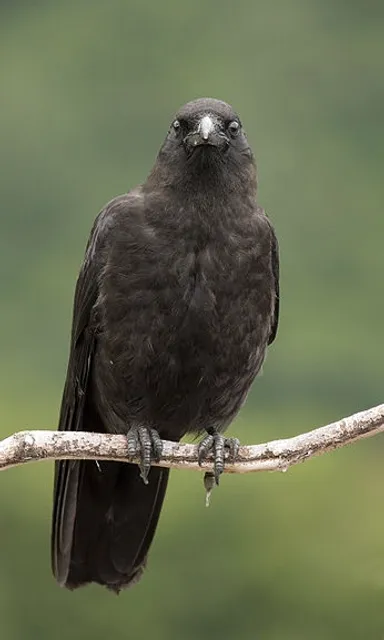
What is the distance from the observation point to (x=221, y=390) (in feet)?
14.6

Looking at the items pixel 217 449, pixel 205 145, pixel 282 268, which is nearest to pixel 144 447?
pixel 217 449

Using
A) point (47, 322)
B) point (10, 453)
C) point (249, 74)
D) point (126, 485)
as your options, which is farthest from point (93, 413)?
point (249, 74)

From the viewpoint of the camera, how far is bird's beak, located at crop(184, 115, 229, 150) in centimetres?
423

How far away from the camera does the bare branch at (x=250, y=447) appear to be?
3.89 meters

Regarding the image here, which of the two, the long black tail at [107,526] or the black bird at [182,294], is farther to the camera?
the long black tail at [107,526]

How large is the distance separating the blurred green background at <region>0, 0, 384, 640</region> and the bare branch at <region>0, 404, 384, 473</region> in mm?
1739

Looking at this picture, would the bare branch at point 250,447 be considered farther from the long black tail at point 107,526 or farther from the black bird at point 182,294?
the long black tail at point 107,526

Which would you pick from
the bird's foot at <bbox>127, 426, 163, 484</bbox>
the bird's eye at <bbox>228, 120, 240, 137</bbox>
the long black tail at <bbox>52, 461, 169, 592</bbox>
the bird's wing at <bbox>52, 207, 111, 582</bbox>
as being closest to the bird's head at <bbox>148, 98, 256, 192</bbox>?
the bird's eye at <bbox>228, 120, 240, 137</bbox>

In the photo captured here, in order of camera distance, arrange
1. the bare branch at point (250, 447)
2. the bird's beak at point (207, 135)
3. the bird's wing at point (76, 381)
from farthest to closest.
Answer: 1. the bird's wing at point (76, 381)
2. the bird's beak at point (207, 135)
3. the bare branch at point (250, 447)

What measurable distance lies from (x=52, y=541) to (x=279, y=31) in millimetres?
3560

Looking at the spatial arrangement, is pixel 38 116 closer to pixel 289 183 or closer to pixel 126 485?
pixel 289 183

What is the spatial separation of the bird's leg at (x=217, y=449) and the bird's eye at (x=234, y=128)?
933 mm

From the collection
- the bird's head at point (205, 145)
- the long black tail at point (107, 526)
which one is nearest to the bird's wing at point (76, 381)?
the long black tail at point (107, 526)

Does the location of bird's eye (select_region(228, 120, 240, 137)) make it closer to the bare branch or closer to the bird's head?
the bird's head
